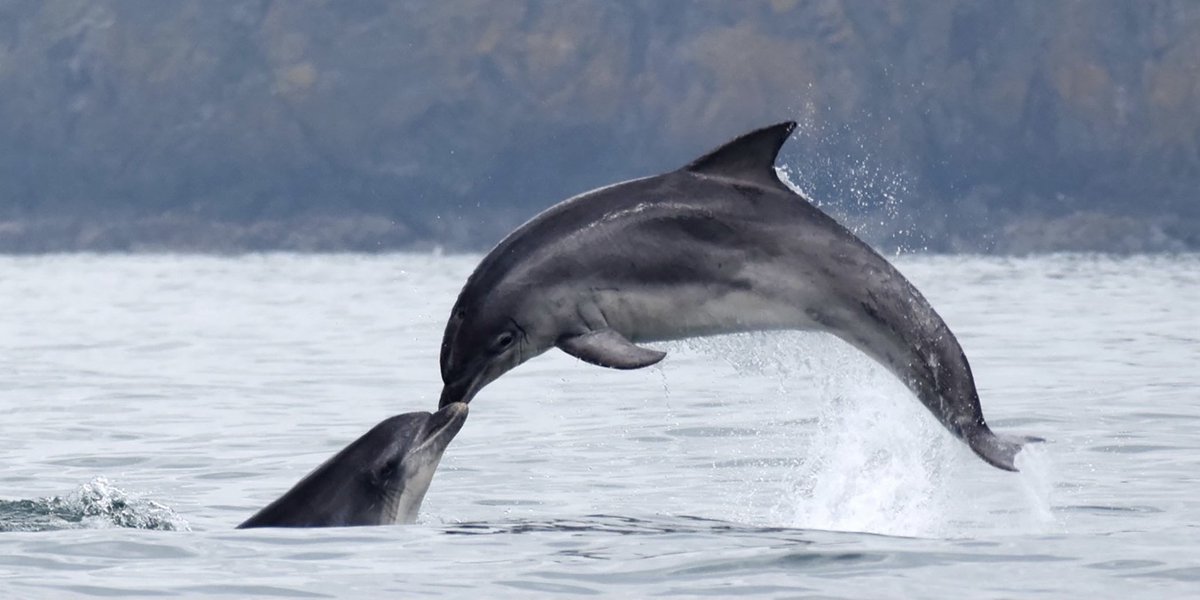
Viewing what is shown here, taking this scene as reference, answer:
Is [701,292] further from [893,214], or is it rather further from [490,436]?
[893,214]

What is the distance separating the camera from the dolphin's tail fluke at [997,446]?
395 inches

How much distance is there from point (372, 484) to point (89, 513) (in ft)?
7.26

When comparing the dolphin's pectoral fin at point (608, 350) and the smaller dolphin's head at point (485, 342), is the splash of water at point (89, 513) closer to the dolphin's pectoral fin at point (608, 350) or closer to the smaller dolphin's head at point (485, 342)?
the smaller dolphin's head at point (485, 342)

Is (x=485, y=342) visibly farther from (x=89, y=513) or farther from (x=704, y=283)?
(x=89, y=513)

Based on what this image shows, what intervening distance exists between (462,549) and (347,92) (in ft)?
329

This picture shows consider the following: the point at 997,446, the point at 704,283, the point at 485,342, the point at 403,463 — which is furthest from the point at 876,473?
the point at 485,342

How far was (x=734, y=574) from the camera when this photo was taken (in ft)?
31.5

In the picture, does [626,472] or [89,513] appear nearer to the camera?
[89,513]

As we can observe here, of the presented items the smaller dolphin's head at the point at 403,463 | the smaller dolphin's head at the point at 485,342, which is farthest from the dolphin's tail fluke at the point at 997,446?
the smaller dolphin's head at the point at 403,463

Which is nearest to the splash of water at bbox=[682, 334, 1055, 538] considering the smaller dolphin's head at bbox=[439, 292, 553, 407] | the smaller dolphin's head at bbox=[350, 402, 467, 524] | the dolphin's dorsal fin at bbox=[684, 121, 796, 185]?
the dolphin's dorsal fin at bbox=[684, 121, 796, 185]

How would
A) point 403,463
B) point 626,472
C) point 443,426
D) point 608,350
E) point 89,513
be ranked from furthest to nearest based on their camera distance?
point 626,472, point 89,513, point 403,463, point 443,426, point 608,350

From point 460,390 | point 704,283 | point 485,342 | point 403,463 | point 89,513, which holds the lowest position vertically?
point 89,513

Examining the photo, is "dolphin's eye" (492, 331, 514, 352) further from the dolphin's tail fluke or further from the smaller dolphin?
the dolphin's tail fluke

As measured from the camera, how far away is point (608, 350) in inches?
376
